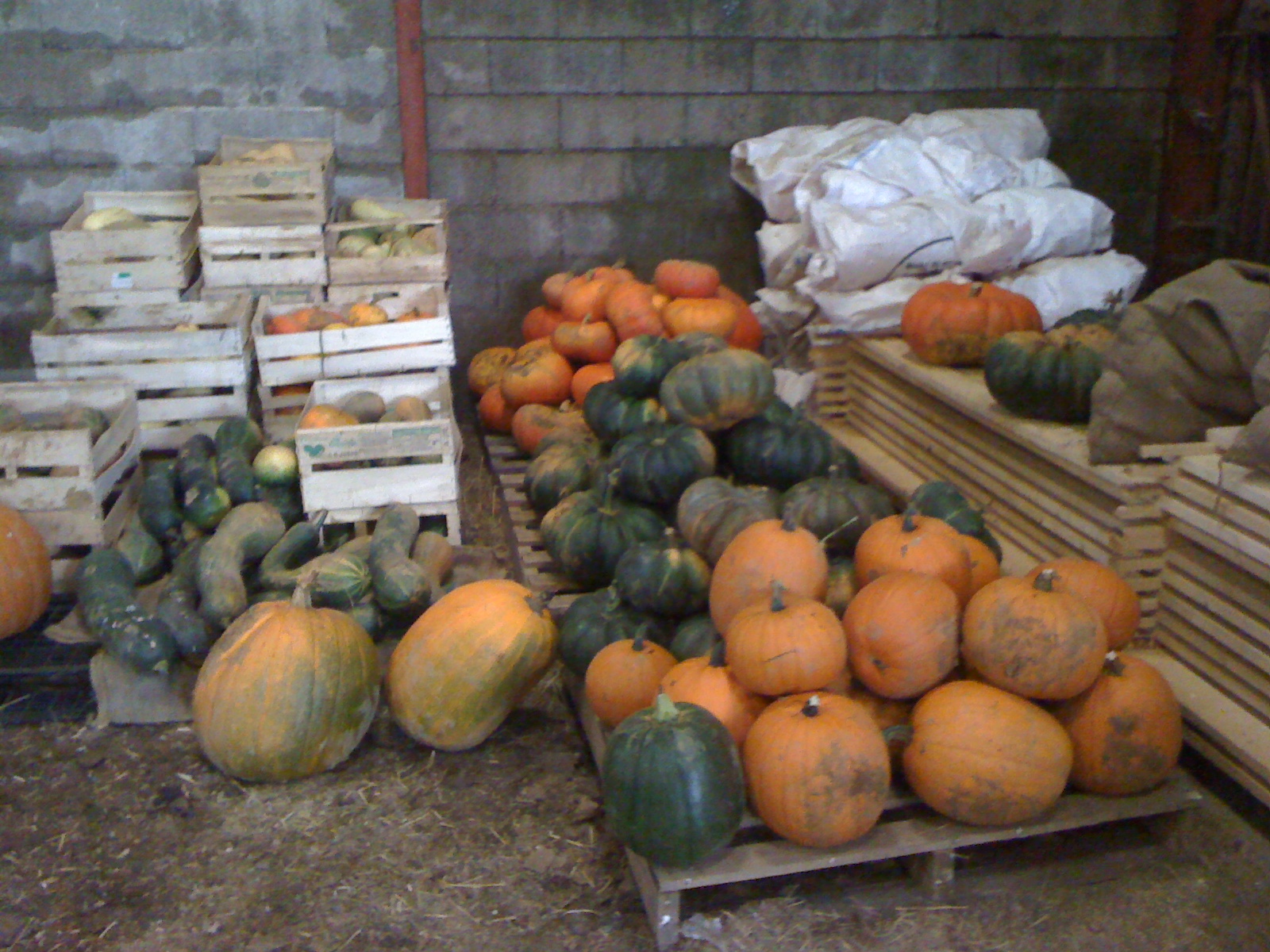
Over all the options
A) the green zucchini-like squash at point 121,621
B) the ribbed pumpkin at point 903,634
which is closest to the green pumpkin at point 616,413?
the ribbed pumpkin at point 903,634

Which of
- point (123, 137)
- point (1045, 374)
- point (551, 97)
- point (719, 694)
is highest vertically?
point (551, 97)

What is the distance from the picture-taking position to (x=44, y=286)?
5.65m

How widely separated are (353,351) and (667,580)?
6.21 ft

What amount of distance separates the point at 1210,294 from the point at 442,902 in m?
2.49

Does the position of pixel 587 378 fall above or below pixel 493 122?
below

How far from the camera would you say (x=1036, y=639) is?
8.46 ft

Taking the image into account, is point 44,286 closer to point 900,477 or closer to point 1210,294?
point 900,477

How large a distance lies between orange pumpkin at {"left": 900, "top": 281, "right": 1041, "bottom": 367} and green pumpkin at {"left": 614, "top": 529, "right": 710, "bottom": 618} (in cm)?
162

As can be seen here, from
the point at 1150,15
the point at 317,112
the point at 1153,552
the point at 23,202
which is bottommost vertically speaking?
the point at 1153,552

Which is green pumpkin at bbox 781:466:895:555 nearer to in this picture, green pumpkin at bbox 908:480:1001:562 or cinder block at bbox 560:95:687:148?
green pumpkin at bbox 908:480:1001:562

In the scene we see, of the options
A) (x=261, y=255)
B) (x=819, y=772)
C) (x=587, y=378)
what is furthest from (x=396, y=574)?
(x=261, y=255)

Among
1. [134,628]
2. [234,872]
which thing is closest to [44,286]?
[134,628]

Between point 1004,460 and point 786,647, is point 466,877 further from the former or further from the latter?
point 1004,460

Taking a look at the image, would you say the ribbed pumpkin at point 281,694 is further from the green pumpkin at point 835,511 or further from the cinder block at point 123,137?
the cinder block at point 123,137
